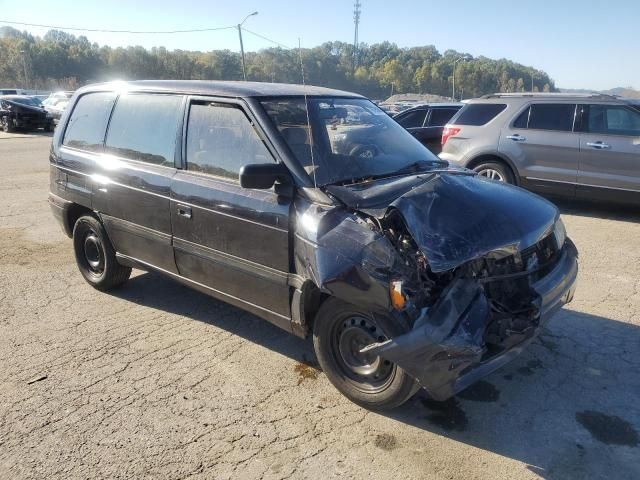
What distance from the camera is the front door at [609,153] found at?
7270 millimetres

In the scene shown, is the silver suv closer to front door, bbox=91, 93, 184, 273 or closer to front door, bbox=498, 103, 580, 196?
front door, bbox=498, 103, 580, 196

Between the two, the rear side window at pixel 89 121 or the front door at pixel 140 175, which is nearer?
the front door at pixel 140 175

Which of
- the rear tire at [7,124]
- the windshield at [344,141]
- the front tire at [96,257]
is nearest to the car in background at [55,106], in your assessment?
the rear tire at [7,124]

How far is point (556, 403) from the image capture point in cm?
322

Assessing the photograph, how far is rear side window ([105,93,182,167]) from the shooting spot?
13.5ft

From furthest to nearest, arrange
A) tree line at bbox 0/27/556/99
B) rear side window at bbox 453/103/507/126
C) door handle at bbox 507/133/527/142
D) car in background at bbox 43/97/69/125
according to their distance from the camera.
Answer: tree line at bbox 0/27/556/99 → car in background at bbox 43/97/69/125 → rear side window at bbox 453/103/507/126 → door handle at bbox 507/133/527/142

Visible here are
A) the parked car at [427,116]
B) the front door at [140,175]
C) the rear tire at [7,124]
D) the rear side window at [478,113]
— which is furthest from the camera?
the rear tire at [7,124]

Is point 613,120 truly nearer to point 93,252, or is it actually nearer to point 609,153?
point 609,153

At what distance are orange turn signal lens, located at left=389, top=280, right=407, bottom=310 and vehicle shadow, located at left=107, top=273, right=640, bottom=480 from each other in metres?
0.83

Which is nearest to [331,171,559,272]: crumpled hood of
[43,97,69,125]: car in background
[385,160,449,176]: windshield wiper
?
[385,160,449,176]: windshield wiper

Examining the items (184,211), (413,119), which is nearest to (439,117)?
(413,119)

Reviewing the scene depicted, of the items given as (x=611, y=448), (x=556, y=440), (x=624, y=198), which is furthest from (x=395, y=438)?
(x=624, y=198)

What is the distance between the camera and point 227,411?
3176 mm

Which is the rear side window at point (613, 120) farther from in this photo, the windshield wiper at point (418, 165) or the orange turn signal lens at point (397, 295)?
the orange turn signal lens at point (397, 295)
